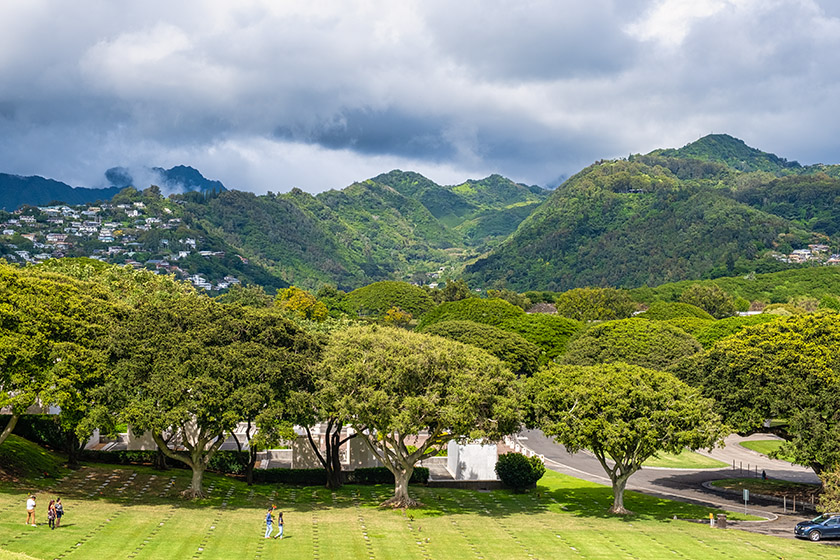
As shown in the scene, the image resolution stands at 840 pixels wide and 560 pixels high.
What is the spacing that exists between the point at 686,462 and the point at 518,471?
67.9 feet

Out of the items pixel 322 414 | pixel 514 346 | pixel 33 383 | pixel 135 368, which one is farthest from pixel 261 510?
pixel 514 346

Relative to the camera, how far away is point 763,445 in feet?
227

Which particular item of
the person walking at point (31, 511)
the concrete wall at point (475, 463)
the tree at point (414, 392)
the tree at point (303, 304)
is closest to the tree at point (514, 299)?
the tree at point (303, 304)

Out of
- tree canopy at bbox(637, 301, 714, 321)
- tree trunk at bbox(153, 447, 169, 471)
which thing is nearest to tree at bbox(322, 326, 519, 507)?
tree trunk at bbox(153, 447, 169, 471)

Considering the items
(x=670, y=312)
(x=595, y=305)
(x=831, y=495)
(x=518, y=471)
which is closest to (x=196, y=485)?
(x=518, y=471)

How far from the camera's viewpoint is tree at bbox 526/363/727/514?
40.3 m

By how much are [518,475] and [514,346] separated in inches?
1617

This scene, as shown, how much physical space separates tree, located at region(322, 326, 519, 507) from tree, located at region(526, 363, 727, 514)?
2.78m

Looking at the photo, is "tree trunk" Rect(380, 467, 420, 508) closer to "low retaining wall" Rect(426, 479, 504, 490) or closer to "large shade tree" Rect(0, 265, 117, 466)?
"low retaining wall" Rect(426, 479, 504, 490)

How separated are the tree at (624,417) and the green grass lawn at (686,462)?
17938 mm

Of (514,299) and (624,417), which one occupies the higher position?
(514,299)

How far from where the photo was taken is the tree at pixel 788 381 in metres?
43.2

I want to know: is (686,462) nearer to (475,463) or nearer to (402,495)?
(475,463)

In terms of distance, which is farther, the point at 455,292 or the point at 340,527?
the point at 455,292
